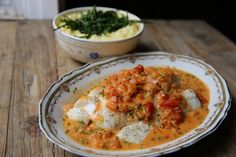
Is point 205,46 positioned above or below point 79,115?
below

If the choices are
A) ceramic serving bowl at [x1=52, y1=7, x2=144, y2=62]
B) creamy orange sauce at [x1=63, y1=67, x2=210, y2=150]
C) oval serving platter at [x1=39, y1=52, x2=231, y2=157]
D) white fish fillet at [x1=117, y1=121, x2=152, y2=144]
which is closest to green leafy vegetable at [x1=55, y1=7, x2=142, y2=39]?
ceramic serving bowl at [x1=52, y1=7, x2=144, y2=62]

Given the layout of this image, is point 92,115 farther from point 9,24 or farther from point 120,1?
point 120,1

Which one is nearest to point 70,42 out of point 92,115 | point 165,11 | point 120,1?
point 92,115

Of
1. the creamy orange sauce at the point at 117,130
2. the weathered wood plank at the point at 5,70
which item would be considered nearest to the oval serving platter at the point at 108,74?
the creamy orange sauce at the point at 117,130

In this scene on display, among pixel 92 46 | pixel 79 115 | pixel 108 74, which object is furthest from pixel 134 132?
pixel 92 46

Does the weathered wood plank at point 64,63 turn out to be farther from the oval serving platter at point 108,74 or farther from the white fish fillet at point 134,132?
the white fish fillet at point 134,132

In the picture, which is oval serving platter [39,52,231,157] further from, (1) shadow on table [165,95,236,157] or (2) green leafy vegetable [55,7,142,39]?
(2) green leafy vegetable [55,7,142,39]

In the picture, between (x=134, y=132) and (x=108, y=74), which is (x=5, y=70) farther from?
(x=134, y=132)
